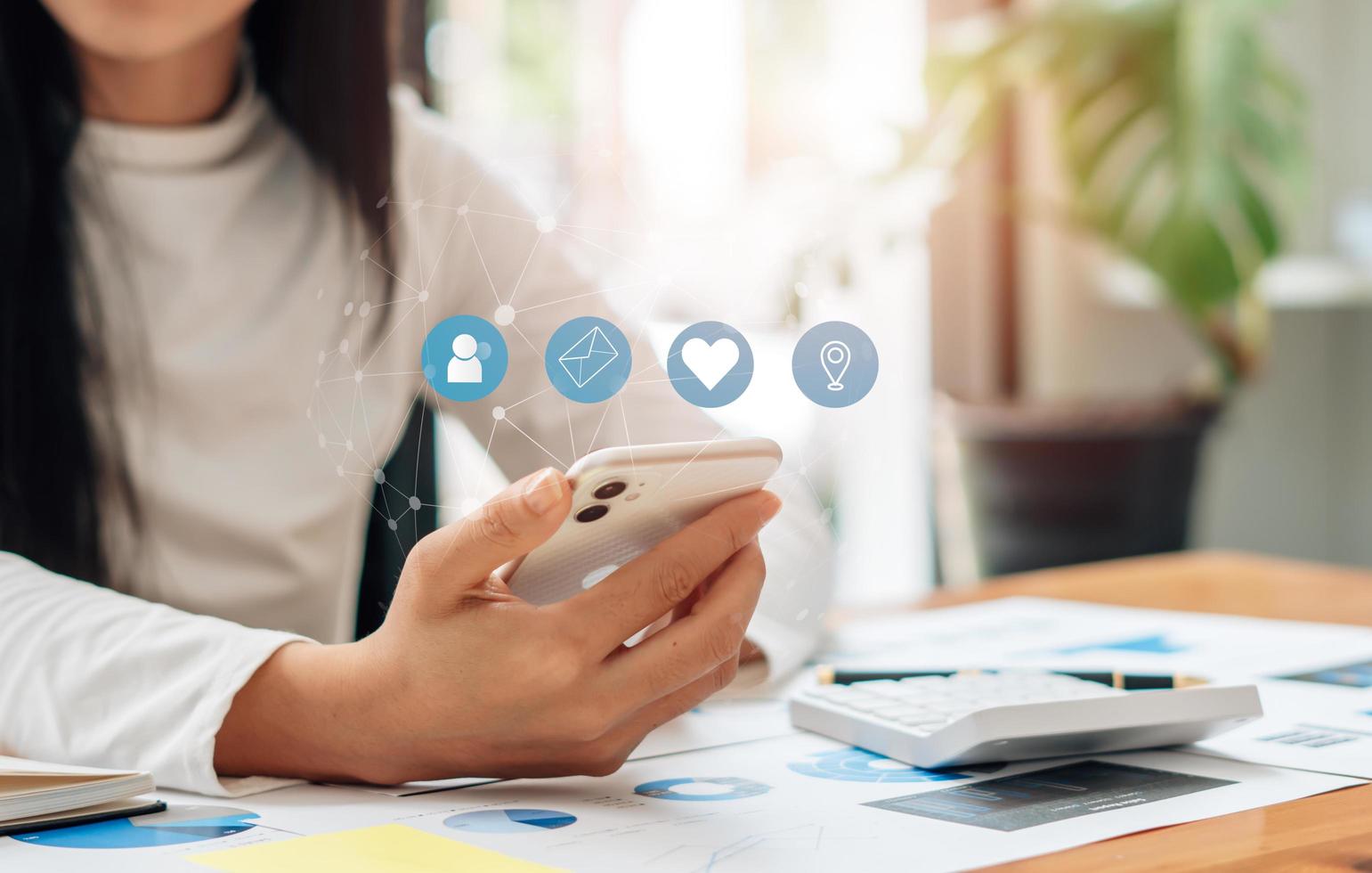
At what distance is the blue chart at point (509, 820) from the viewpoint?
49 cm

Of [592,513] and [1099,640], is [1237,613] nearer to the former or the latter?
[1099,640]

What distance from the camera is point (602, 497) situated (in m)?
0.46

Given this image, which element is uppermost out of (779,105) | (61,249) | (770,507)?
(779,105)

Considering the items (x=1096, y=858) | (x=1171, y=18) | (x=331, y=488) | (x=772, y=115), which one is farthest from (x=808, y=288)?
(x=772, y=115)

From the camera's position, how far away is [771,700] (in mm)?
722

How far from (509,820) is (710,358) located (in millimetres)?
188

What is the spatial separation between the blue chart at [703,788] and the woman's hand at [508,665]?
2 centimetres

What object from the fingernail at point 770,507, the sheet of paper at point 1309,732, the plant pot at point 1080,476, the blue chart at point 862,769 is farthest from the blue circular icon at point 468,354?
the plant pot at point 1080,476

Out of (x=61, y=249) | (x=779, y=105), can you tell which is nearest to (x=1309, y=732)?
(x=61, y=249)

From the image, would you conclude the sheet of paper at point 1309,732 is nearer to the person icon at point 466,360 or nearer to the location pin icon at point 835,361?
the location pin icon at point 835,361

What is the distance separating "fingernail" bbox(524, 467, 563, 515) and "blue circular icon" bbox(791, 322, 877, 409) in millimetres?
102

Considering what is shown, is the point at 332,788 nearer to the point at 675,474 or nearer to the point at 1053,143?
the point at 675,474

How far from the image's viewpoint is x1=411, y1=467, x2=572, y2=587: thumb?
0.45 meters

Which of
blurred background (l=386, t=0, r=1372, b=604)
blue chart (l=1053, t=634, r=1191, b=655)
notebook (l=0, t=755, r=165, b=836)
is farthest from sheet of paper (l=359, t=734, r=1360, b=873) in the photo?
blurred background (l=386, t=0, r=1372, b=604)
